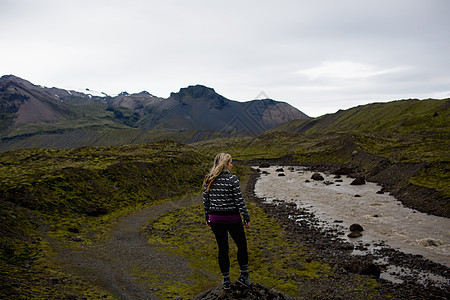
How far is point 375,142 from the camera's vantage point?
3693 inches

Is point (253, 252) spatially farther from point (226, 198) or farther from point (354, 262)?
point (226, 198)

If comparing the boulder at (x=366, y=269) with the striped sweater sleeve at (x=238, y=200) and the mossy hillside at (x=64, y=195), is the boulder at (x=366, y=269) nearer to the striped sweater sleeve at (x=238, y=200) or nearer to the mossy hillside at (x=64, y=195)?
the striped sweater sleeve at (x=238, y=200)

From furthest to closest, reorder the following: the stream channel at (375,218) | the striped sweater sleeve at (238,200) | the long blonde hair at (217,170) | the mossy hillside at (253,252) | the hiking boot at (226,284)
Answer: the stream channel at (375,218) → the mossy hillside at (253,252) → the hiking boot at (226,284) → the long blonde hair at (217,170) → the striped sweater sleeve at (238,200)

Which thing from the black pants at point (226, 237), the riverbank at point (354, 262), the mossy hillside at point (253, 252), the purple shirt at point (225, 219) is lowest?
the mossy hillside at point (253, 252)

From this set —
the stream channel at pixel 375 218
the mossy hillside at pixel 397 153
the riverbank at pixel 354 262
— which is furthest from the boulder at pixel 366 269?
the mossy hillside at pixel 397 153

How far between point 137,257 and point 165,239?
214 inches

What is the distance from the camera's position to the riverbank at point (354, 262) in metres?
15.7

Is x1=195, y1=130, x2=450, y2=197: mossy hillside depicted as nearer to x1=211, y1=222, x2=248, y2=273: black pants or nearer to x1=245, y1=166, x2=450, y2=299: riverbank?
x1=245, y1=166, x2=450, y2=299: riverbank

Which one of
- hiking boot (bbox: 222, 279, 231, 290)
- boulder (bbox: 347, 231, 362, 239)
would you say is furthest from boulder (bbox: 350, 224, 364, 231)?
hiking boot (bbox: 222, 279, 231, 290)

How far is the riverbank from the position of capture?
51.4ft

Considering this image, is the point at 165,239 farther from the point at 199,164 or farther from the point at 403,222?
the point at 199,164

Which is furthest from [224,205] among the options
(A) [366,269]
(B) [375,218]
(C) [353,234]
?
(B) [375,218]

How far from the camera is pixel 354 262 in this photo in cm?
1852

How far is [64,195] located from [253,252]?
24.1 metres
